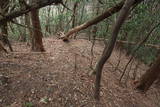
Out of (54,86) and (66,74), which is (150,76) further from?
(54,86)

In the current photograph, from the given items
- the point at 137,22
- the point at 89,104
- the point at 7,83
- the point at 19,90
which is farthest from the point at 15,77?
the point at 137,22

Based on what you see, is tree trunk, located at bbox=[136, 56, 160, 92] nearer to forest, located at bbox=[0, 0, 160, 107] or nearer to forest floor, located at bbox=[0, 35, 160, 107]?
forest, located at bbox=[0, 0, 160, 107]

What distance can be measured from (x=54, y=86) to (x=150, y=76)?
3.50 metres

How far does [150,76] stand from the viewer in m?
4.82

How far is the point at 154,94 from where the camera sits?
18.2 feet

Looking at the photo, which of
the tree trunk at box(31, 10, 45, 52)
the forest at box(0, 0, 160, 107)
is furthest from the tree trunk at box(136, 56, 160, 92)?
the tree trunk at box(31, 10, 45, 52)

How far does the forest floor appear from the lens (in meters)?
3.05

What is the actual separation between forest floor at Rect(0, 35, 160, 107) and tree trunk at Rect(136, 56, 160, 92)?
0.30m

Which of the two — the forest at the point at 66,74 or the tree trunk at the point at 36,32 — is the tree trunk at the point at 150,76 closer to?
the forest at the point at 66,74

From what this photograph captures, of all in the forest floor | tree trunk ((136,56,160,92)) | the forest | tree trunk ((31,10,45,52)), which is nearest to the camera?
the forest

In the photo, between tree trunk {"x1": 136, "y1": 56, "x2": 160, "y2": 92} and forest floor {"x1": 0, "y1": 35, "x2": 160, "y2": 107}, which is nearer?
forest floor {"x1": 0, "y1": 35, "x2": 160, "y2": 107}

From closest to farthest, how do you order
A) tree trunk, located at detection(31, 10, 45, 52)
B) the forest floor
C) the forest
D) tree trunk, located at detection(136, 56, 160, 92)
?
the forest < the forest floor < tree trunk, located at detection(31, 10, 45, 52) < tree trunk, located at detection(136, 56, 160, 92)

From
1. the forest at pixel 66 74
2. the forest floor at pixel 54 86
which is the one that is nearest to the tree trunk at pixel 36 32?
the forest at pixel 66 74

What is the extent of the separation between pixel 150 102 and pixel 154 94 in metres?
0.84
